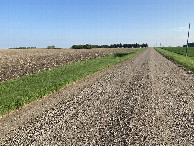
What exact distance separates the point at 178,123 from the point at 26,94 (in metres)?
8.89

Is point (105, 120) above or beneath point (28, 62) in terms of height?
beneath

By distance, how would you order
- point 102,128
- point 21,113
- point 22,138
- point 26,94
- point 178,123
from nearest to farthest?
point 22,138
point 102,128
point 178,123
point 21,113
point 26,94

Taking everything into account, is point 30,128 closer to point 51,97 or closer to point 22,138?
point 22,138

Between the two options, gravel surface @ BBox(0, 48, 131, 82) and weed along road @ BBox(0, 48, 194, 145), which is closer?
weed along road @ BBox(0, 48, 194, 145)

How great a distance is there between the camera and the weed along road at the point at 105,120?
22.9ft

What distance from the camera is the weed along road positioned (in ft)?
22.9

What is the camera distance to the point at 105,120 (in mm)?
8555

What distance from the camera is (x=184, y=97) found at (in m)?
12.2

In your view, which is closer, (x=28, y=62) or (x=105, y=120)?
(x=105, y=120)

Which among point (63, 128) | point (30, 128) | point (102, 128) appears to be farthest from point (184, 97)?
point (30, 128)

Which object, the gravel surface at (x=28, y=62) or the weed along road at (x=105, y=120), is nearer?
the weed along road at (x=105, y=120)

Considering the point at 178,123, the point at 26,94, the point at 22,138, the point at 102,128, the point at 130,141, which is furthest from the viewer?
the point at 26,94

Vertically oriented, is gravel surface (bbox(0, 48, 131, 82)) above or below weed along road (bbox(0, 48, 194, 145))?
above

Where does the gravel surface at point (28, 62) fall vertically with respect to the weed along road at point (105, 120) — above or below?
above
